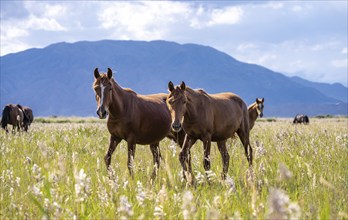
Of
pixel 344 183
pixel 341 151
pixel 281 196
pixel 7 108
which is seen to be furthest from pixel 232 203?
pixel 7 108

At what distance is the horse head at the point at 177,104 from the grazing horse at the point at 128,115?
3.58 feet

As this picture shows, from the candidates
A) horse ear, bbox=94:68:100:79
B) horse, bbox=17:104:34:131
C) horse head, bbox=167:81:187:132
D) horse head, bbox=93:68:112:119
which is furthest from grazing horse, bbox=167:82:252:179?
horse, bbox=17:104:34:131

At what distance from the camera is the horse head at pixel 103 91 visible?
27.6 feet

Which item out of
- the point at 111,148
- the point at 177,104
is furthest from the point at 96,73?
the point at 177,104

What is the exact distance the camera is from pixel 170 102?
27.7 feet

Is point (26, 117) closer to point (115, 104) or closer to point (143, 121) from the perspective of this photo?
point (143, 121)

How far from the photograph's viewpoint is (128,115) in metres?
9.47

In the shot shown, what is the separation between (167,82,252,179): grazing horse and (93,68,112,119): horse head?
3.94 feet

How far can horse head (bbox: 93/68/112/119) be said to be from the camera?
8398mm

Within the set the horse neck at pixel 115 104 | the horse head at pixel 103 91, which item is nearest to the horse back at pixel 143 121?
the horse neck at pixel 115 104

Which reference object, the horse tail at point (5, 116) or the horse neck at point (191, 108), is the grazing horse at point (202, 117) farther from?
the horse tail at point (5, 116)

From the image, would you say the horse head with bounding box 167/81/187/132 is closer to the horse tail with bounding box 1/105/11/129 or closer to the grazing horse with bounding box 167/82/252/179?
the grazing horse with bounding box 167/82/252/179

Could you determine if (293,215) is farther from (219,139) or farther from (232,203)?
(219,139)

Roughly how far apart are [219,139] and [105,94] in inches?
113
